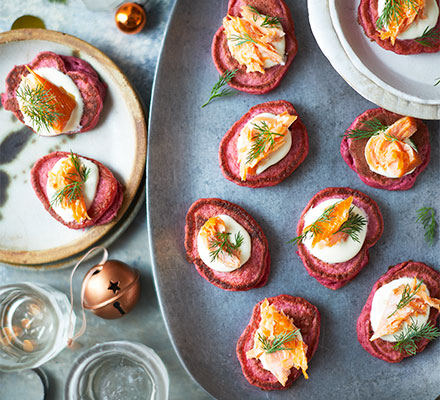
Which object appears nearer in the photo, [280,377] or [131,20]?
[280,377]

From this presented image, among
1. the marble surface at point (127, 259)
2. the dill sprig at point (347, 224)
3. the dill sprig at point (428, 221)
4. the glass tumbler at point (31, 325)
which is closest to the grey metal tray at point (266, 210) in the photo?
the dill sprig at point (428, 221)

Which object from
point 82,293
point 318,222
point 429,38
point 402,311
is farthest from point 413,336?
point 82,293

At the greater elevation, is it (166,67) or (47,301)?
(166,67)

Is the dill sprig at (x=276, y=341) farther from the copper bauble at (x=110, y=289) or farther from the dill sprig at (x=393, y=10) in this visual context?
the dill sprig at (x=393, y=10)

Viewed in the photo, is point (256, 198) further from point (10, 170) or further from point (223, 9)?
point (10, 170)

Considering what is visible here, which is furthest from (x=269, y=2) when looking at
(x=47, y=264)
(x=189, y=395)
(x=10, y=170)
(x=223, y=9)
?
Result: (x=189, y=395)

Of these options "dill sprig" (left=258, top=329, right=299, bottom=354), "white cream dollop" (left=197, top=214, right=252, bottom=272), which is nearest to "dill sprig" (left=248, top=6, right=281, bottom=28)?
"white cream dollop" (left=197, top=214, right=252, bottom=272)

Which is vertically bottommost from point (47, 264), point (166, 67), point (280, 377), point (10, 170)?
point (280, 377)
